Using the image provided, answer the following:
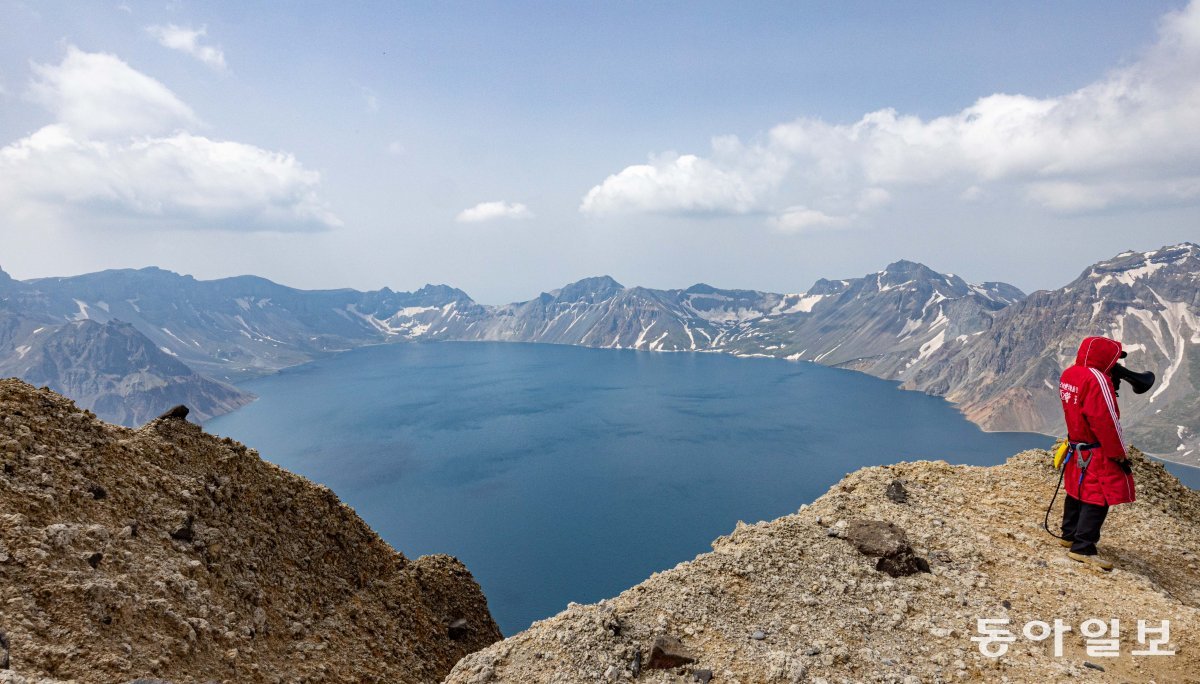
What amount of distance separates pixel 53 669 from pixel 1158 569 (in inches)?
699

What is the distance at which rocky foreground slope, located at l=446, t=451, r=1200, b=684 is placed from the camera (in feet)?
26.2

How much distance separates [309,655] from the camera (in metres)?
11.1

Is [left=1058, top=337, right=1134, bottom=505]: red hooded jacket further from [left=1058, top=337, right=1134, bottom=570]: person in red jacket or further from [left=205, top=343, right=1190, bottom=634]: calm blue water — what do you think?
[left=205, top=343, right=1190, bottom=634]: calm blue water

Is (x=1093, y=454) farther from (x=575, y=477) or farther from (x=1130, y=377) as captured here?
(x=575, y=477)

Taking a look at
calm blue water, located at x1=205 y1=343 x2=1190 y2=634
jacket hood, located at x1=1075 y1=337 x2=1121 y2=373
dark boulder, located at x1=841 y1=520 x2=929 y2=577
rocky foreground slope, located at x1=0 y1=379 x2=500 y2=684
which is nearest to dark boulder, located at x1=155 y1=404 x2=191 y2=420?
rocky foreground slope, located at x1=0 y1=379 x2=500 y2=684

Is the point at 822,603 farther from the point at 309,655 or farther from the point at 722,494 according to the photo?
the point at 722,494

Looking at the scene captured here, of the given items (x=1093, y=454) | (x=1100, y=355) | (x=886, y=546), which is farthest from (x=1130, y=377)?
(x=886, y=546)

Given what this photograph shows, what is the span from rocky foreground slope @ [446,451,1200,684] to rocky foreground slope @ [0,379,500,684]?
4.47 metres

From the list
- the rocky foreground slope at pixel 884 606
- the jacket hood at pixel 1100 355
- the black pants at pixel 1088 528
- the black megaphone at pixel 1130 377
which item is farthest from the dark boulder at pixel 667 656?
the black megaphone at pixel 1130 377

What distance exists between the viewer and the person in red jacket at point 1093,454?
34.5ft

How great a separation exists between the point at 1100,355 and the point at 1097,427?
4.75ft

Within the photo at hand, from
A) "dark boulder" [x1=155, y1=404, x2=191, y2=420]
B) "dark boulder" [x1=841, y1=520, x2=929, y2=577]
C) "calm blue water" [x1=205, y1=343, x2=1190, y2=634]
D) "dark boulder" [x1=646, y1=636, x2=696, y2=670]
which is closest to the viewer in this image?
"dark boulder" [x1=646, y1=636, x2=696, y2=670]

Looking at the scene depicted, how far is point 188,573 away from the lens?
1035cm

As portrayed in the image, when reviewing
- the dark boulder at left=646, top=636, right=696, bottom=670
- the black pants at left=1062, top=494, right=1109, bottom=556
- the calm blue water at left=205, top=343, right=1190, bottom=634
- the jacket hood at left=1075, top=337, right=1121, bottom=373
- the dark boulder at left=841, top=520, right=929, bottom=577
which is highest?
the jacket hood at left=1075, top=337, right=1121, bottom=373
